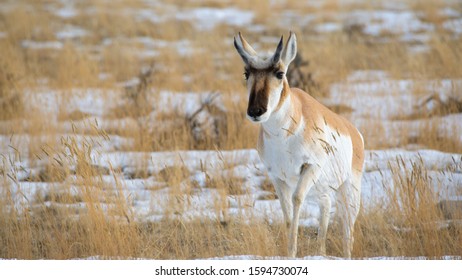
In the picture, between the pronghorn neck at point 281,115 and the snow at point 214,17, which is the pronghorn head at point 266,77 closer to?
the pronghorn neck at point 281,115

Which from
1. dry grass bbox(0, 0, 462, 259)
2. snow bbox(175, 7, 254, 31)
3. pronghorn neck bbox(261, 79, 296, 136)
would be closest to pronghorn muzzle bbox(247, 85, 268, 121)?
pronghorn neck bbox(261, 79, 296, 136)

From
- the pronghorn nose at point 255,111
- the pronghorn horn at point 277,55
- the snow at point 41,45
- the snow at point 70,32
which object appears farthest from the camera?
the snow at point 70,32

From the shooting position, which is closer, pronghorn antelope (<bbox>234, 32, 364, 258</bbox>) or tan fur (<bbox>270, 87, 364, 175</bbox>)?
pronghorn antelope (<bbox>234, 32, 364, 258</bbox>)

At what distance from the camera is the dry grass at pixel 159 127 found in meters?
5.39

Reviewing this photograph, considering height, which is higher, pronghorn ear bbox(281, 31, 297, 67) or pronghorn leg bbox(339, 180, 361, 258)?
pronghorn ear bbox(281, 31, 297, 67)

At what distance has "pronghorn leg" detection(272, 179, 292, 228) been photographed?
4.91 m

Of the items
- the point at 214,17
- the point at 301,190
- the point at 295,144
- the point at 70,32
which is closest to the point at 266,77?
the point at 295,144

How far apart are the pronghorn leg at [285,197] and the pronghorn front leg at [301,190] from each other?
13 cm

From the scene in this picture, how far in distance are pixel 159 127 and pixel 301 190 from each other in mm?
4681

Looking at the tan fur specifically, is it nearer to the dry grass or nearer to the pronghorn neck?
the pronghorn neck

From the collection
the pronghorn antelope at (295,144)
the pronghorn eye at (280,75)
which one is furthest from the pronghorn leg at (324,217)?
the pronghorn eye at (280,75)

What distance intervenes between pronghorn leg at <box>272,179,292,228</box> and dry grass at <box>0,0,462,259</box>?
0.93ft

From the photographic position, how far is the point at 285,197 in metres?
4.93
